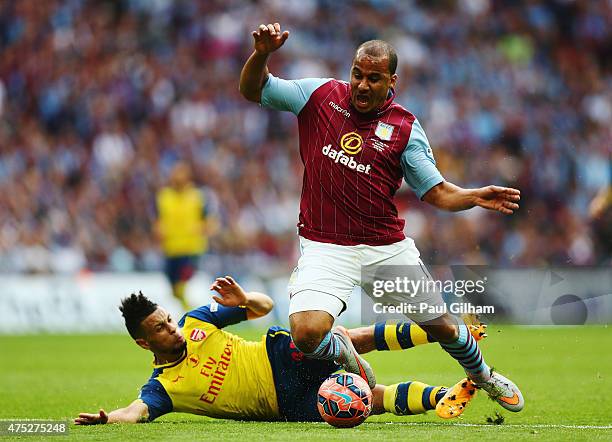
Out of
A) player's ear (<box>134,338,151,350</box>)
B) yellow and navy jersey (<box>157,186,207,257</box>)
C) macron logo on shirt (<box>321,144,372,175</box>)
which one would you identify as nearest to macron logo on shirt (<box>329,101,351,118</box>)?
macron logo on shirt (<box>321,144,372,175</box>)

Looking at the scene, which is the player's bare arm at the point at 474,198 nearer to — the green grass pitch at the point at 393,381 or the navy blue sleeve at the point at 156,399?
the green grass pitch at the point at 393,381

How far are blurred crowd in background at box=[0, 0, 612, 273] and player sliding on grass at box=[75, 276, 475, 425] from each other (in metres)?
9.17

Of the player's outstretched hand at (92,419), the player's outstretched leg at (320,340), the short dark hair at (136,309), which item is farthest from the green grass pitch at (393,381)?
the short dark hair at (136,309)

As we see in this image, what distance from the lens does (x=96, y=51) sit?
22781 mm

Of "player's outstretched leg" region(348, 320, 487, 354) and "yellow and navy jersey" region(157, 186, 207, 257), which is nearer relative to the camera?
"player's outstretched leg" region(348, 320, 487, 354)

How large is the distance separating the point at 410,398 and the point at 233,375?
122 centimetres

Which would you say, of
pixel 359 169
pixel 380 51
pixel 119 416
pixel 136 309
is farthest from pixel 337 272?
pixel 119 416

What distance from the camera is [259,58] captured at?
23.8ft

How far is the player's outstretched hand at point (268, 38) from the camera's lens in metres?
7.11

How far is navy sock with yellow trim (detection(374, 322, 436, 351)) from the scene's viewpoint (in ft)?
25.4

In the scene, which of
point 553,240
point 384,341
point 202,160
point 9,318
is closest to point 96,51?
point 202,160

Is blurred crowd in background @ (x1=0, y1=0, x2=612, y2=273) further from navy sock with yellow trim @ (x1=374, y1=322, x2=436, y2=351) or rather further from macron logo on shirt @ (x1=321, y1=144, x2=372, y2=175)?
macron logo on shirt @ (x1=321, y1=144, x2=372, y2=175)

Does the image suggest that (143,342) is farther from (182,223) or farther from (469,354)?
(182,223)

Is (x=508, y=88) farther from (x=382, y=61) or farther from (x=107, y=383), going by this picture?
(x=382, y=61)
